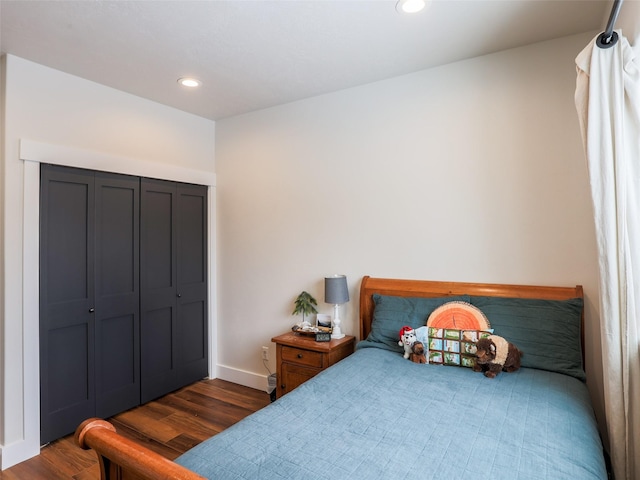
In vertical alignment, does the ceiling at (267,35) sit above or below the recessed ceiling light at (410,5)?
above

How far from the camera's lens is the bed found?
1.14 meters

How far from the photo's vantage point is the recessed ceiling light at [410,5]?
1.86 meters

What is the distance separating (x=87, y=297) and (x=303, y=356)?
169 centimetres

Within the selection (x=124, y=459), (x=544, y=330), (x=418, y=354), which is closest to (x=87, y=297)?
(x=124, y=459)

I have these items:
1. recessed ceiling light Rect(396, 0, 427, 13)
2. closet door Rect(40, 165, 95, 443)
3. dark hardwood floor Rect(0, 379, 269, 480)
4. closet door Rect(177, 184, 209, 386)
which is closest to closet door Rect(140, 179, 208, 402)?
closet door Rect(177, 184, 209, 386)

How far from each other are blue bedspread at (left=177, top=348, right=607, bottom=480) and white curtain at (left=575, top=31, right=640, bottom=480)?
6.6 inches

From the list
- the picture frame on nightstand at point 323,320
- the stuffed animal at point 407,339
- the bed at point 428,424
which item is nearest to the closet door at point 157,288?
the picture frame on nightstand at point 323,320

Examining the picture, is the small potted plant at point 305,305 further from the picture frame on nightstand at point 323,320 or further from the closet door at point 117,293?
the closet door at point 117,293

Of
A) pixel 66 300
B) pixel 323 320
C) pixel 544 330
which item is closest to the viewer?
pixel 544 330

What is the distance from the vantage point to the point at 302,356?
107 inches

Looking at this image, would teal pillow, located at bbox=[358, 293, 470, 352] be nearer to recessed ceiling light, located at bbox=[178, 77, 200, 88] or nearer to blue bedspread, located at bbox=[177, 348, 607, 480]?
blue bedspread, located at bbox=[177, 348, 607, 480]

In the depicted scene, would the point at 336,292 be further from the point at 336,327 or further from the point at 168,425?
the point at 168,425

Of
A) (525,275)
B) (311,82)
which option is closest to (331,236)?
(311,82)

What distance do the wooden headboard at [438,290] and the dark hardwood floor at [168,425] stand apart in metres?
1.31
